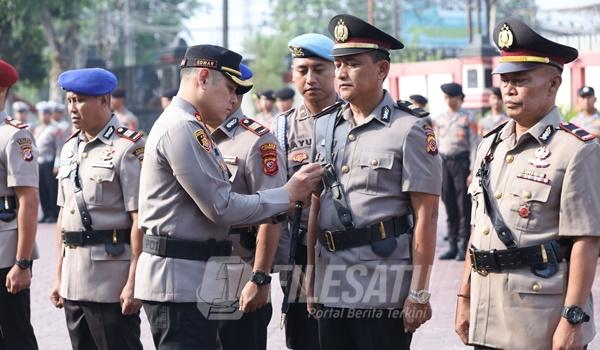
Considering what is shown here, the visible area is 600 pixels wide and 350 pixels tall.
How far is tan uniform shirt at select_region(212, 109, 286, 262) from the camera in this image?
5.59m

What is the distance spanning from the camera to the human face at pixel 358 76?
511 centimetres

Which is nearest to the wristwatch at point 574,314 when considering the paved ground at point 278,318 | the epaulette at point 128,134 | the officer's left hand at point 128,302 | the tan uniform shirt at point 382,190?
the tan uniform shirt at point 382,190

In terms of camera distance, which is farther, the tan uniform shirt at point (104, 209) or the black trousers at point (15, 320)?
the black trousers at point (15, 320)

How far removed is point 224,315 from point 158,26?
58.1m

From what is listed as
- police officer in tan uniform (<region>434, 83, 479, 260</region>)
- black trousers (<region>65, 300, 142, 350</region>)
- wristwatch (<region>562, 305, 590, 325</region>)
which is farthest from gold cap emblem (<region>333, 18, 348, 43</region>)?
police officer in tan uniform (<region>434, 83, 479, 260</region>)

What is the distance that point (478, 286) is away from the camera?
185 inches

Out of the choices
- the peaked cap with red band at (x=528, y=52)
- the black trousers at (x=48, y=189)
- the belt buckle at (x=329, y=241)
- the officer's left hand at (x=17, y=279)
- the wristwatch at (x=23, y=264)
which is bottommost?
the black trousers at (x=48, y=189)

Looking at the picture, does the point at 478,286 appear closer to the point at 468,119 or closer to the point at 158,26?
the point at 468,119

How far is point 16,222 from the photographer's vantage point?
662 cm

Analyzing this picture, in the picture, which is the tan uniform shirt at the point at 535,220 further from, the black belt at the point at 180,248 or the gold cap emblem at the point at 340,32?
the black belt at the point at 180,248

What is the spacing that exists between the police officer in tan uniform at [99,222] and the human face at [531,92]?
7.11ft

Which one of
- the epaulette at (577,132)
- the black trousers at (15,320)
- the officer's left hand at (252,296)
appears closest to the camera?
the epaulette at (577,132)

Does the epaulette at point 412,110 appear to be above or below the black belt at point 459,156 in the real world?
above

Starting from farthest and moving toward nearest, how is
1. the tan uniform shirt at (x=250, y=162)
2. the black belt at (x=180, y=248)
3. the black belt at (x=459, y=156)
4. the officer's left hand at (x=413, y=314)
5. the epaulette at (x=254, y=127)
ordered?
the black belt at (x=459, y=156) → the epaulette at (x=254, y=127) → the tan uniform shirt at (x=250, y=162) → the officer's left hand at (x=413, y=314) → the black belt at (x=180, y=248)
